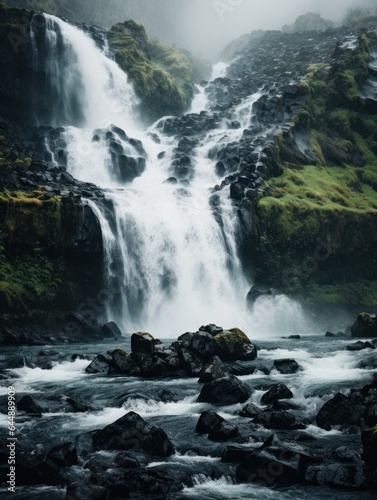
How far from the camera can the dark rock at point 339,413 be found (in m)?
14.6

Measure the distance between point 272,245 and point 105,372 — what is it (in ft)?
95.3

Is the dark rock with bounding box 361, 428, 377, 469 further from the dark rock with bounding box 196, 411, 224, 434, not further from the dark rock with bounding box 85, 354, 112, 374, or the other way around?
the dark rock with bounding box 85, 354, 112, 374

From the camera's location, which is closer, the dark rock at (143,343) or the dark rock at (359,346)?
the dark rock at (143,343)

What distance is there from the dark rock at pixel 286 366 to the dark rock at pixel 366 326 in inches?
572

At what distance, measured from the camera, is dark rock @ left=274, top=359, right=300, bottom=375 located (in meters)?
22.2

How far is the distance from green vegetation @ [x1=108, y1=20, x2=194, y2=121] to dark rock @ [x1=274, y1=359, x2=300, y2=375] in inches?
2252

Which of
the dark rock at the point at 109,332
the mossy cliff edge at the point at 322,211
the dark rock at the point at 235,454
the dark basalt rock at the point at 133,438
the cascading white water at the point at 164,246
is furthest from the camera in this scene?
the mossy cliff edge at the point at 322,211

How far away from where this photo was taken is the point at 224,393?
17594 mm

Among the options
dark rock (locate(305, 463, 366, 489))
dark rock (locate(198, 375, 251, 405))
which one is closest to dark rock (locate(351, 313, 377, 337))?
dark rock (locate(198, 375, 251, 405))

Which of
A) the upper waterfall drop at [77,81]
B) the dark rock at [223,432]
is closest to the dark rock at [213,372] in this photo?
the dark rock at [223,432]

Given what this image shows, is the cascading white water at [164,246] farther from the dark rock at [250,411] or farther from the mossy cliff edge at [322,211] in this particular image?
the dark rock at [250,411]

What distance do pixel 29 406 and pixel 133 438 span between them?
5.10 m

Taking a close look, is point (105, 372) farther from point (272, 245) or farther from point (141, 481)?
point (272, 245)

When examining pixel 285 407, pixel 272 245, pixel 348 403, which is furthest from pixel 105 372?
pixel 272 245
